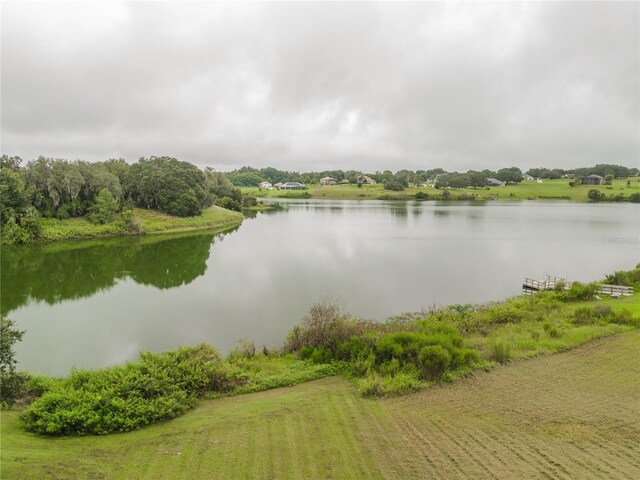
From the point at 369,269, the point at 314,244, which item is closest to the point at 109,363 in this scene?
the point at 369,269

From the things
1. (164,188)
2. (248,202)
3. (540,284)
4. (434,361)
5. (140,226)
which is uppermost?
(164,188)

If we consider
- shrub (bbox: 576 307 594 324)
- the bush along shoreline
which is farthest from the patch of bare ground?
shrub (bbox: 576 307 594 324)

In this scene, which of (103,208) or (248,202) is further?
(248,202)

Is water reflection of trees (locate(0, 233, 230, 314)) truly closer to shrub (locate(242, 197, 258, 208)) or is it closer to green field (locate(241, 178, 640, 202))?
shrub (locate(242, 197, 258, 208))

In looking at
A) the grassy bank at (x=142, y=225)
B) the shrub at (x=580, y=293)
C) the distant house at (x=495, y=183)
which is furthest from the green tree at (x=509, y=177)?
the shrub at (x=580, y=293)

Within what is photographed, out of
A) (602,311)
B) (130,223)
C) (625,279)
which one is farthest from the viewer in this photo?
(130,223)

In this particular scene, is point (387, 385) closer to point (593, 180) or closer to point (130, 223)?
point (130, 223)

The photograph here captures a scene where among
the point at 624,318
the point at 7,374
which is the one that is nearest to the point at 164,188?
the point at 7,374
